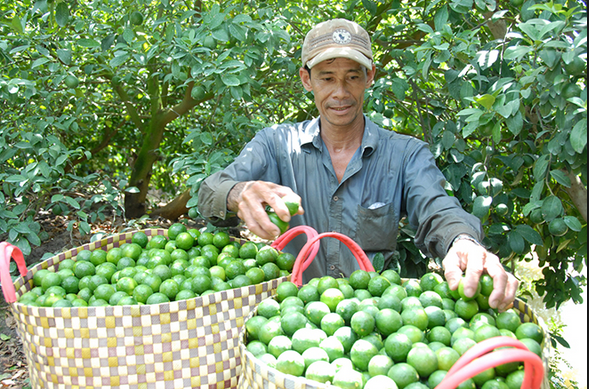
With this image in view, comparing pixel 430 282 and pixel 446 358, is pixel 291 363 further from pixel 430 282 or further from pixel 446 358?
pixel 430 282

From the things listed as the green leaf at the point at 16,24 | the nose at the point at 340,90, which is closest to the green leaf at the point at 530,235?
the nose at the point at 340,90

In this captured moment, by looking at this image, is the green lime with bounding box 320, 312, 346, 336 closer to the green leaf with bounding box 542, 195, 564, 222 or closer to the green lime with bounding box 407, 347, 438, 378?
the green lime with bounding box 407, 347, 438, 378

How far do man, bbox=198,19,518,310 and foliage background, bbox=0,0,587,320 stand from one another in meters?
0.28

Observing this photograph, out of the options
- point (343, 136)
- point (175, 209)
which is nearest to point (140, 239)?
point (343, 136)

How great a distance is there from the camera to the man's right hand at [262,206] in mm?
1868

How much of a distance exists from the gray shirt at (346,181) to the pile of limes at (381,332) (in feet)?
2.63

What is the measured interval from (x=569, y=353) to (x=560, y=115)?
192 inches

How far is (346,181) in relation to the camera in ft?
8.45

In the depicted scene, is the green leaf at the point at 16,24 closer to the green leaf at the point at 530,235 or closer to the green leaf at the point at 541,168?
the green leaf at the point at 541,168

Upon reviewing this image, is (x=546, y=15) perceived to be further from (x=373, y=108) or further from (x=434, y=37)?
(x=373, y=108)

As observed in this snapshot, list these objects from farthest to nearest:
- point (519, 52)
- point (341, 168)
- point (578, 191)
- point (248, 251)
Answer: point (341, 168)
point (578, 191)
point (248, 251)
point (519, 52)

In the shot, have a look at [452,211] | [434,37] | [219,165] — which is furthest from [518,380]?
[219,165]

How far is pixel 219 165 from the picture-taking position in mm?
2846

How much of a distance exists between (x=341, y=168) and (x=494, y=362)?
176 centimetres
